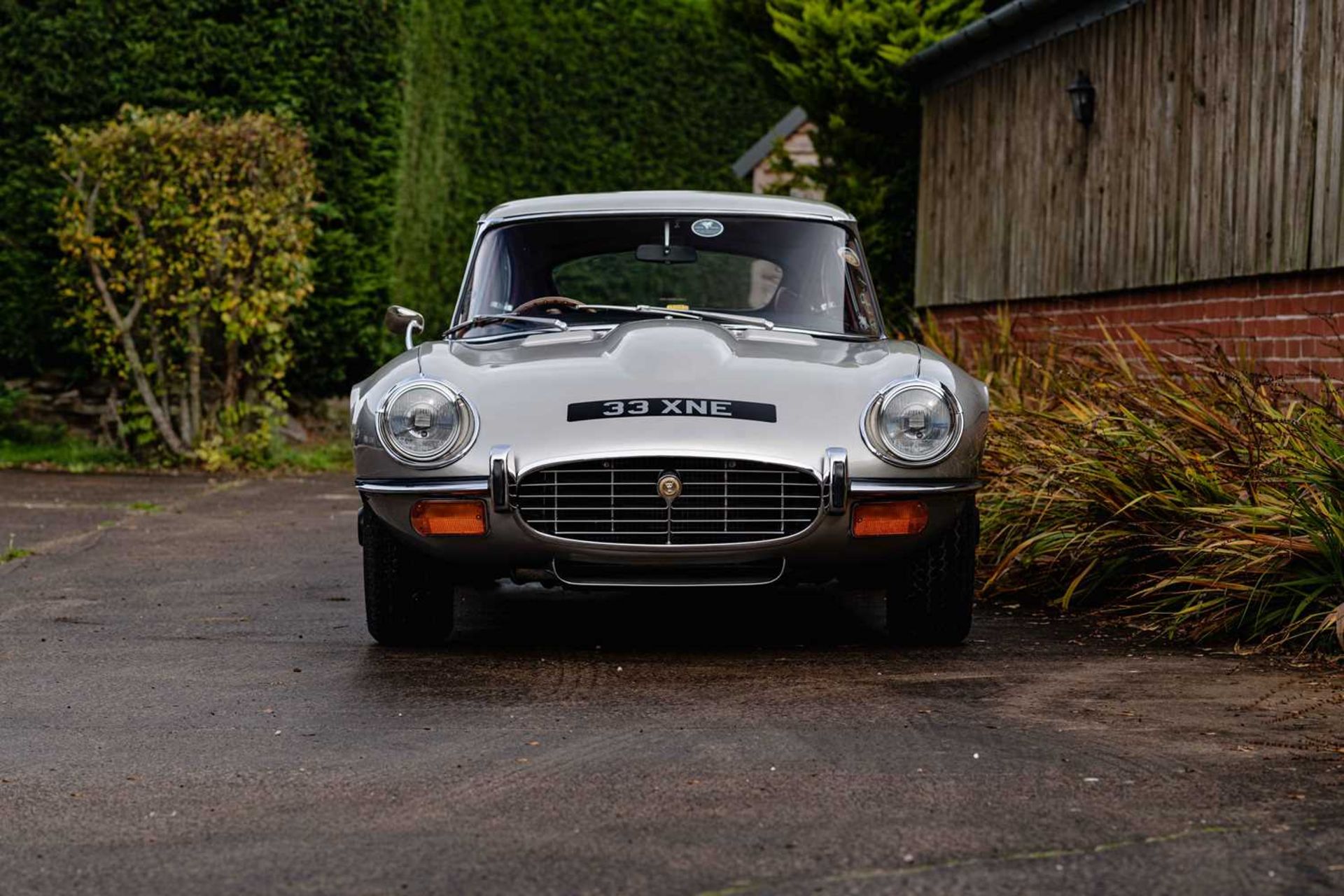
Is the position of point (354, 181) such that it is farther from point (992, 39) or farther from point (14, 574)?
point (14, 574)

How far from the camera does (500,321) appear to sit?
6723 mm

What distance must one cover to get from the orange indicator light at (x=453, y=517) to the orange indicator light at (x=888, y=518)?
113cm

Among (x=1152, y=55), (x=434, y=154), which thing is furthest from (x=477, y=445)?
(x=434, y=154)

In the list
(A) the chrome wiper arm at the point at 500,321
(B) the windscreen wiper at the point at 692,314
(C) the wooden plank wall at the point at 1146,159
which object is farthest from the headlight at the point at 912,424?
(C) the wooden plank wall at the point at 1146,159

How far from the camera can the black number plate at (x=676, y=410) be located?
18.3 feet

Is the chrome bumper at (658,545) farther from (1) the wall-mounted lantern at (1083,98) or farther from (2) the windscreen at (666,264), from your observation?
(1) the wall-mounted lantern at (1083,98)

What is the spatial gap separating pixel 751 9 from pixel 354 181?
3976 mm

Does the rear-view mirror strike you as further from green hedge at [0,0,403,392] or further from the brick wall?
green hedge at [0,0,403,392]

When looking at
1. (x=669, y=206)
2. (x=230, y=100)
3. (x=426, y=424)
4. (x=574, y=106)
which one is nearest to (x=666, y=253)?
(x=669, y=206)

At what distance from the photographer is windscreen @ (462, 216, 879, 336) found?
6820 mm

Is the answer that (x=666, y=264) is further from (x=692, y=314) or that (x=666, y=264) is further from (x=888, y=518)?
(x=888, y=518)

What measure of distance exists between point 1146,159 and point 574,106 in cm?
1103

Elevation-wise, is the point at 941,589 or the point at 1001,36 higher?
the point at 1001,36

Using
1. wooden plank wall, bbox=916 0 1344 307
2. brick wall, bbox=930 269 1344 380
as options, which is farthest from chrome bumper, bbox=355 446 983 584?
wooden plank wall, bbox=916 0 1344 307
